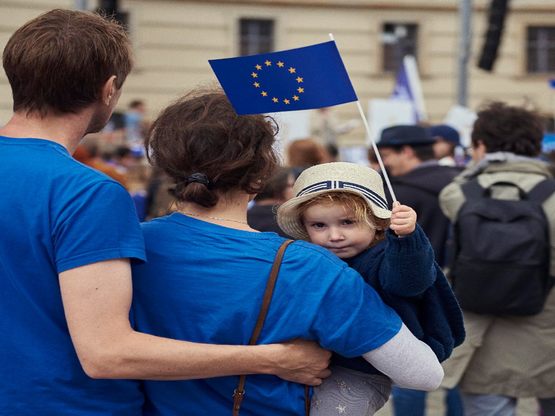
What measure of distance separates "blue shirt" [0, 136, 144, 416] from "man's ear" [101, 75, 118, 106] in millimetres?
178

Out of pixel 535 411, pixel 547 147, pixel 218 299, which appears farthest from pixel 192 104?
pixel 547 147

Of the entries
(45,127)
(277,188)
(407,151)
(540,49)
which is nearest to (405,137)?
(407,151)

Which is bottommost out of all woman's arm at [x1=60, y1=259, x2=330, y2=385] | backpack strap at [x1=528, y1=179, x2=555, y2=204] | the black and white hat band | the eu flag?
backpack strap at [x1=528, y1=179, x2=555, y2=204]

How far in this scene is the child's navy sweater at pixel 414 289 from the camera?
251 cm

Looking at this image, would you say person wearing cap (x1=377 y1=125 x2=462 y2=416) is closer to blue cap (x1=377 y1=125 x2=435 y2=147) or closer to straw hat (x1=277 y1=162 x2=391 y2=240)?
blue cap (x1=377 y1=125 x2=435 y2=147)

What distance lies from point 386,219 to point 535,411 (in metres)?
4.11

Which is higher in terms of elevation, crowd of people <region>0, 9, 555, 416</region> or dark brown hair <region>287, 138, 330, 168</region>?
crowd of people <region>0, 9, 555, 416</region>

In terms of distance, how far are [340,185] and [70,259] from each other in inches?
33.4

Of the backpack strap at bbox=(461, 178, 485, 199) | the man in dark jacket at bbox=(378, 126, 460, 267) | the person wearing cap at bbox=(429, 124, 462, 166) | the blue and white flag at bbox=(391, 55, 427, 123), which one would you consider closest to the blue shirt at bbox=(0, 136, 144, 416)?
the backpack strap at bbox=(461, 178, 485, 199)

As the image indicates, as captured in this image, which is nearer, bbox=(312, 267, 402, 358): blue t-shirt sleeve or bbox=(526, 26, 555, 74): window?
bbox=(312, 267, 402, 358): blue t-shirt sleeve

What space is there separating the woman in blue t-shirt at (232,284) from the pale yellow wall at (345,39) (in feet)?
72.4

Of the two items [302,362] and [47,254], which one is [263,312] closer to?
[302,362]

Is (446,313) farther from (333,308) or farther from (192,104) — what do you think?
(192,104)

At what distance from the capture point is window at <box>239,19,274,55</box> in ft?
87.3
